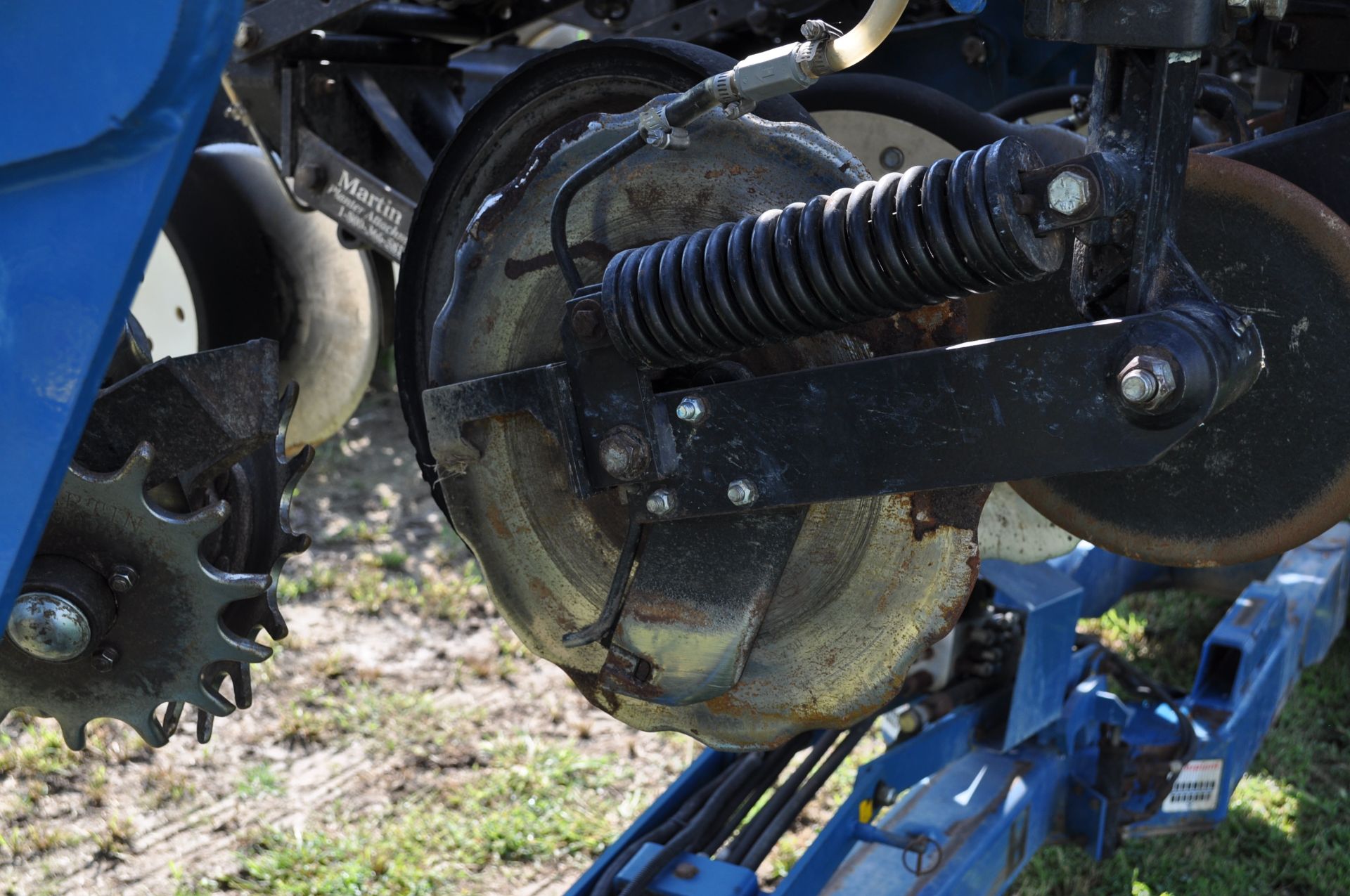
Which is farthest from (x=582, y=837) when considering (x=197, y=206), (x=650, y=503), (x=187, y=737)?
(x=650, y=503)

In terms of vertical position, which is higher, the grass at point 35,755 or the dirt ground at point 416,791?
the grass at point 35,755

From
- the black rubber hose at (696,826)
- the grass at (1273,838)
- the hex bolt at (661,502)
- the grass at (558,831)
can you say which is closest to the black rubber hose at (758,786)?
the black rubber hose at (696,826)

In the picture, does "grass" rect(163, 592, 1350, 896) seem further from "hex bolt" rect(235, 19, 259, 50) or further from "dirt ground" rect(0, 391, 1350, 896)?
"hex bolt" rect(235, 19, 259, 50)

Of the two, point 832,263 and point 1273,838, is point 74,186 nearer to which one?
point 832,263

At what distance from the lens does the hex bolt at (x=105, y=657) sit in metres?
1.34

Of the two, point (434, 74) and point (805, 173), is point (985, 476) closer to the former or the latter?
point (805, 173)

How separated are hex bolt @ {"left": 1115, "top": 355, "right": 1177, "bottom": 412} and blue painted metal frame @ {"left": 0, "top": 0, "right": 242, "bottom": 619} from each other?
73 cm

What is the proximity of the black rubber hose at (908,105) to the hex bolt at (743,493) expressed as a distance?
771mm

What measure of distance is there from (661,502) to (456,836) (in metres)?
1.70

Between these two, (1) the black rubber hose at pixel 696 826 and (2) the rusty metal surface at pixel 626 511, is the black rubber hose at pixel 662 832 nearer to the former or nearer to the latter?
(1) the black rubber hose at pixel 696 826

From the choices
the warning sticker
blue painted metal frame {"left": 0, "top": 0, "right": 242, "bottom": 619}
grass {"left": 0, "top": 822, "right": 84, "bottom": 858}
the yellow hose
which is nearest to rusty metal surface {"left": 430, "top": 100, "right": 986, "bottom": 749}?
the yellow hose

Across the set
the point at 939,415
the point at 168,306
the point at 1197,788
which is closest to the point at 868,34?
the point at 939,415

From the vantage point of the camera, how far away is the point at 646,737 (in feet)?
10.6

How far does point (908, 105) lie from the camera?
187cm
